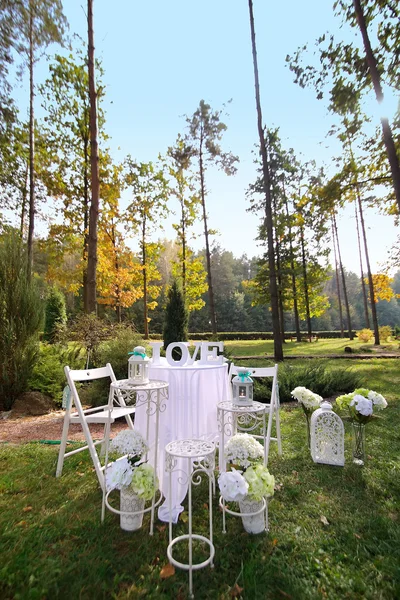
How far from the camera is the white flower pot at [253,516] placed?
2.04 m

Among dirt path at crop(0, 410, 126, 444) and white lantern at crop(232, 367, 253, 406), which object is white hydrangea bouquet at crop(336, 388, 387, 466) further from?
dirt path at crop(0, 410, 126, 444)

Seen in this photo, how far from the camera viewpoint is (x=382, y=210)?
10164 millimetres

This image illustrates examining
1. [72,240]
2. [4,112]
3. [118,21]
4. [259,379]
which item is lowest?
[259,379]

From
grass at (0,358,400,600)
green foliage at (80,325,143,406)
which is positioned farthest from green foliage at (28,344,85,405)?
grass at (0,358,400,600)

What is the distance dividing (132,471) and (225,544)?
748mm

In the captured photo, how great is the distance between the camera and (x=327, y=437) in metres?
3.21

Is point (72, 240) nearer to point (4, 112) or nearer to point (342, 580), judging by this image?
point (4, 112)

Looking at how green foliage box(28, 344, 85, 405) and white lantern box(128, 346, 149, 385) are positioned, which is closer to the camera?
white lantern box(128, 346, 149, 385)

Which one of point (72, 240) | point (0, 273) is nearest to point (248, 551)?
point (0, 273)

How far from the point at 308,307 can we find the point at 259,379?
545 inches

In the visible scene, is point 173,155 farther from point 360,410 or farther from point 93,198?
point 360,410

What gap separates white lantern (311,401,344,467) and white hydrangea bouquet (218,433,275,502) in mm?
1402

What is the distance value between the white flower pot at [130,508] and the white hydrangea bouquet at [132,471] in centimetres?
5

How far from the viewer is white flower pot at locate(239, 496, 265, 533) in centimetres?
204
